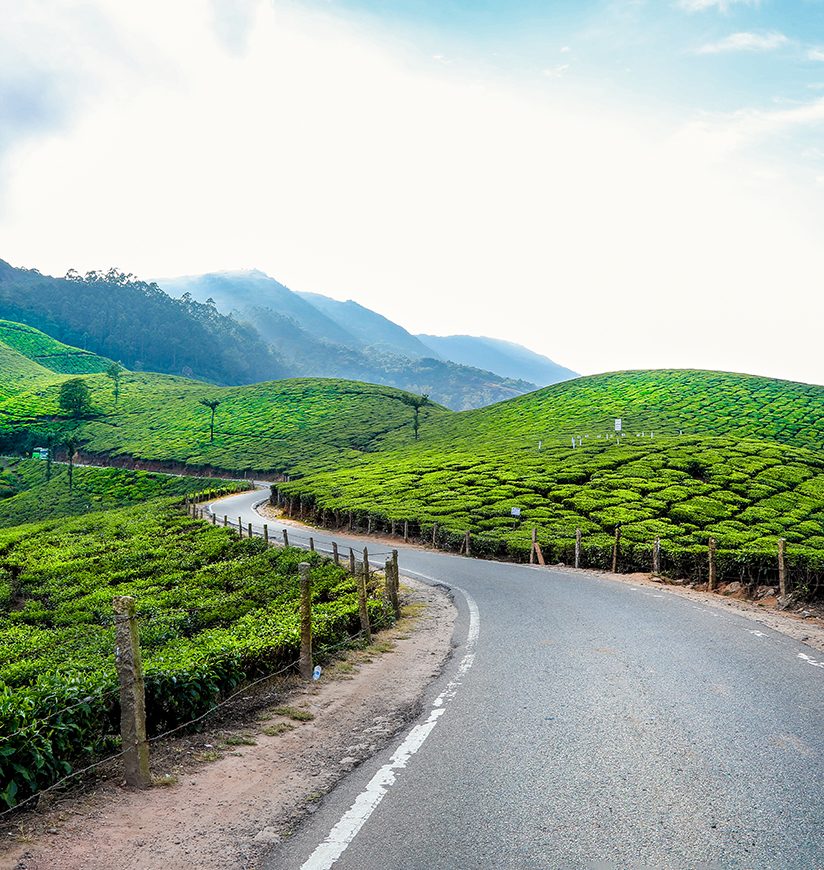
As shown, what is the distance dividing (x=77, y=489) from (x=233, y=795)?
82846 mm

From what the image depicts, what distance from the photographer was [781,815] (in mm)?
5641

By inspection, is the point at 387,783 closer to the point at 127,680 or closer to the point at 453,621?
the point at 127,680

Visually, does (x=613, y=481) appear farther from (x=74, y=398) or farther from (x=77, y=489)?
(x=74, y=398)

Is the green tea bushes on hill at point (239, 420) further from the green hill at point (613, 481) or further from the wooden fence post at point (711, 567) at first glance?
the wooden fence post at point (711, 567)

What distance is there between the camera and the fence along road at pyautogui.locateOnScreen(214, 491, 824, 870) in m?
5.11

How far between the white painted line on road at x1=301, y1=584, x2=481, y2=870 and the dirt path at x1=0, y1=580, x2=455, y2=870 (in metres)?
0.36

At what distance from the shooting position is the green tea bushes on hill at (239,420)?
334ft

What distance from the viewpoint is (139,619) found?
17219 millimetres

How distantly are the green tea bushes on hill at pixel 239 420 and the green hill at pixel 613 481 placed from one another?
1614cm

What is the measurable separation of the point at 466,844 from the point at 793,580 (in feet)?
58.5

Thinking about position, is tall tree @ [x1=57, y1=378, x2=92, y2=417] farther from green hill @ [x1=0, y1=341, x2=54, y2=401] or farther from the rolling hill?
green hill @ [x1=0, y1=341, x2=54, y2=401]

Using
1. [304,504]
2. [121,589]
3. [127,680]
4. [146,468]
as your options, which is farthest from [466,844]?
[146,468]

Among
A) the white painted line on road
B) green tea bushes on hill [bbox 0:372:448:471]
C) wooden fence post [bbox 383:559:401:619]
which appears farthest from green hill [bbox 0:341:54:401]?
the white painted line on road

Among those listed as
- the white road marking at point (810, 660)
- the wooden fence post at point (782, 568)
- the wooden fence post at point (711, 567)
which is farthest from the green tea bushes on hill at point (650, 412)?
the white road marking at point (810, 660)
